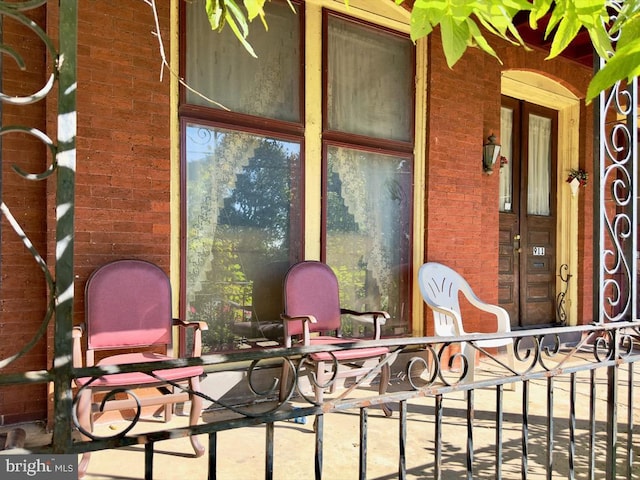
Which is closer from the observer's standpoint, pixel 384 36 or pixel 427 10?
pixel 427 10

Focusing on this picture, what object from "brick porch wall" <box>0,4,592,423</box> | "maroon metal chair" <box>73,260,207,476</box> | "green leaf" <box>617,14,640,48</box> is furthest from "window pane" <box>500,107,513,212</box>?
"green leaf" <box>617,14,640,48</box>

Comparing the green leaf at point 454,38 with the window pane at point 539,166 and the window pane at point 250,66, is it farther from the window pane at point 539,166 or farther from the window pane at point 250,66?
the window pane at point 539,166

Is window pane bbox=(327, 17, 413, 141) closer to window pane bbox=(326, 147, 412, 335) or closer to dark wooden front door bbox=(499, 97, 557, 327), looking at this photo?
window pane bbox=(326, 147, 412, 335)

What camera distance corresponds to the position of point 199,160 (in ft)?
11.8

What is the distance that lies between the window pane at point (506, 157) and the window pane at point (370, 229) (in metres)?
1.91

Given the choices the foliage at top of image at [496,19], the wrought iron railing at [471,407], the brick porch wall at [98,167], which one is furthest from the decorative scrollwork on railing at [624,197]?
the brick porch wall at [98,167]

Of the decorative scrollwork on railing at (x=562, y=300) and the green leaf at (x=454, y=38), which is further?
the decorative scrollwork on railing at (x=562, y=300)

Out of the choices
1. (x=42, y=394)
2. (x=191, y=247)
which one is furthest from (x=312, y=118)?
(x=42, y=394)

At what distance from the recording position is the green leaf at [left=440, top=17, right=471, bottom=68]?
45.7 inches

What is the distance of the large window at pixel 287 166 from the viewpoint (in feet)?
11.8

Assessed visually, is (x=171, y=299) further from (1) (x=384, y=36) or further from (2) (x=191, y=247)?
(1) (x=384, y=36)

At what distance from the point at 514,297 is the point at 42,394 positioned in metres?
5.12

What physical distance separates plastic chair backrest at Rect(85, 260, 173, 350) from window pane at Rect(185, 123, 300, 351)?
384mm

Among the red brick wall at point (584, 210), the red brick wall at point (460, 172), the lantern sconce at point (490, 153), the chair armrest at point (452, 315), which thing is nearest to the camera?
the chair armrest at point (452, 315)
